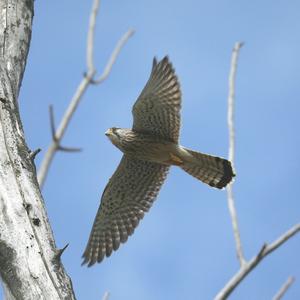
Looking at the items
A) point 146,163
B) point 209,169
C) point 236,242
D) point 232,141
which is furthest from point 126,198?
point 236,242

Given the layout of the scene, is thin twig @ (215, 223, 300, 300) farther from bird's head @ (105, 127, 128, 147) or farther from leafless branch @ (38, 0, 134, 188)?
bird's head @ (105, 127, 128, 147)

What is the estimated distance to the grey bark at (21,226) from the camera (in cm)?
400

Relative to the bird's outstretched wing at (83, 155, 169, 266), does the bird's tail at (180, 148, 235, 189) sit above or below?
above

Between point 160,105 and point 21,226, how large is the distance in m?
3.60

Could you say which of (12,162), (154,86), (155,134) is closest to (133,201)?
(155,134)

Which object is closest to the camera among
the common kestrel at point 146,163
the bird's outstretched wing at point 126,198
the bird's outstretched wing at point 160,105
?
the bird's outstretched wing at point 160,105

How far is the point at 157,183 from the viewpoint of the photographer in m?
8.42

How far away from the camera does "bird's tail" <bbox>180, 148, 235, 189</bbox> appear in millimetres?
7789

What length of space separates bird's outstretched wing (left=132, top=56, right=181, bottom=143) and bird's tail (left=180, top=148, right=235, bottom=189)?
335 mm

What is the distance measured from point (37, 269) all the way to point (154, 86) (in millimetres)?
3680

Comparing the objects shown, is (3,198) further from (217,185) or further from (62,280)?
(217,185)

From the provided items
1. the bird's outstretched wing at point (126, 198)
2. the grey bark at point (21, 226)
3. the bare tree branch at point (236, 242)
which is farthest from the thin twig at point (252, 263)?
the bird's outstretched wing at point (126, 198)

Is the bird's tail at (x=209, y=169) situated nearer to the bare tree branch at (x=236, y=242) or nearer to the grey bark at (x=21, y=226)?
the bare tree branch at (x=236, y=242)

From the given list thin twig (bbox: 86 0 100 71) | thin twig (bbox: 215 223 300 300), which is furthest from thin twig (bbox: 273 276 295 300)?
thin twig (bbox: 86 0 100 71)
